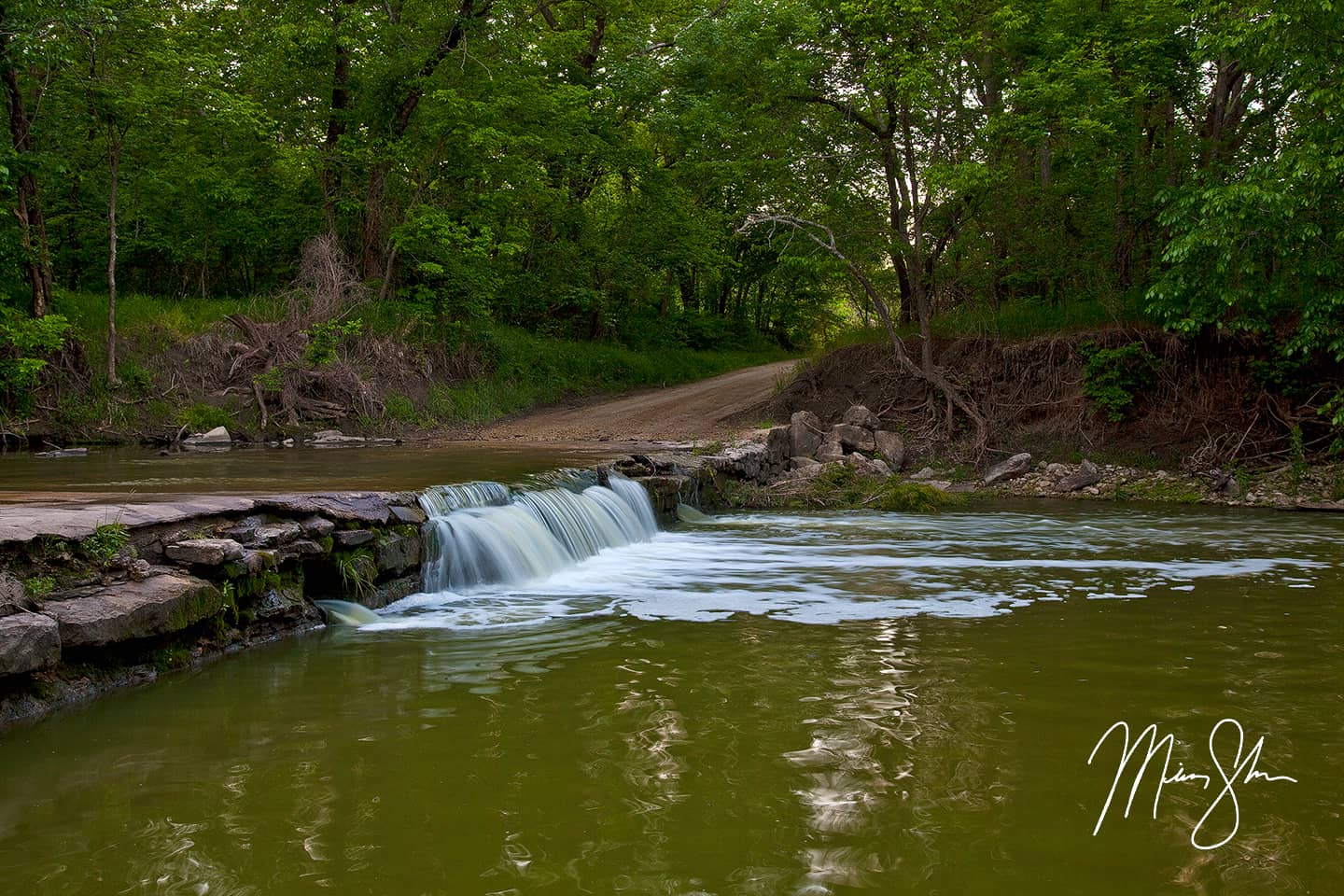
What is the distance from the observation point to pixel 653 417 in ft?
74.4

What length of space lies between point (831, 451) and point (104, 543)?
13.9 meters

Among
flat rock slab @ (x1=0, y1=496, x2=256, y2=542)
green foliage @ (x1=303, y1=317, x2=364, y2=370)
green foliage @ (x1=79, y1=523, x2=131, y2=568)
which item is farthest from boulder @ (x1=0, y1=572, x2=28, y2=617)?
green foliage @ (x1=303, y1=317, x2=364, y2=370)

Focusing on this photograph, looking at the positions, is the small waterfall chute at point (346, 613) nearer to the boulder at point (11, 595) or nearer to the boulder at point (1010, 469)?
the boulder at point (11, 595)

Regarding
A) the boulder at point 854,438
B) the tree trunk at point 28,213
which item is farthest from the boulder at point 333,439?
the boulder at point 854,438

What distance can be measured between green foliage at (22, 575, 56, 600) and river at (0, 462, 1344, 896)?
0.75m

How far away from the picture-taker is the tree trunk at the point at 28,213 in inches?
677

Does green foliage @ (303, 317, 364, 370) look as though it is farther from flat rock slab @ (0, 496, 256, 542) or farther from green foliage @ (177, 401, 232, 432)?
flat rock slab @ (0, 496, 256, 542)

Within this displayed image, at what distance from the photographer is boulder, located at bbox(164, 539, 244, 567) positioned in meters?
7.29

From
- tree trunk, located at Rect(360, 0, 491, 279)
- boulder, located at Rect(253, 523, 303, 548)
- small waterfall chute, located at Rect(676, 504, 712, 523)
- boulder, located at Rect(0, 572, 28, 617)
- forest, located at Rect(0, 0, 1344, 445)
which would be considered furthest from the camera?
tree trunk, located at Rect(360, 0, 491, 279)

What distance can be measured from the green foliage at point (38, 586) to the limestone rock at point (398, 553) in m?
→ 3.01

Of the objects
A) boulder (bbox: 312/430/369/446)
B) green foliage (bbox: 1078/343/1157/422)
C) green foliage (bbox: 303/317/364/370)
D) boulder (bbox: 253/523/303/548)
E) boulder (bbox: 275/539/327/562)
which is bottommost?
boulder (bbox: 275/539/327/562)

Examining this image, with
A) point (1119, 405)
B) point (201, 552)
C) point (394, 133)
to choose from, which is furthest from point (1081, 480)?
point (394, 133)

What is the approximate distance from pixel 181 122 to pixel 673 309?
73.3 feet

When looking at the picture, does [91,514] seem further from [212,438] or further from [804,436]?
[804,436]
